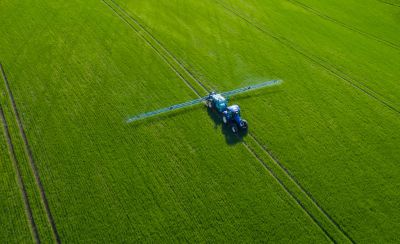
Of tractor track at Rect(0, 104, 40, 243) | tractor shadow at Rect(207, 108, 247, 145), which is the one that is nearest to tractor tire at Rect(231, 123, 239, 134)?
tractor shadow at Rect(207, 108, 247, 145)

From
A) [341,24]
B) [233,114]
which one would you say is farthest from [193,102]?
[341,24]

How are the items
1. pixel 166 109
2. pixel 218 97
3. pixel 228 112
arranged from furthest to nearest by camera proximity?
pixel 166 109 < pixel 218 97 < pixel 228 112

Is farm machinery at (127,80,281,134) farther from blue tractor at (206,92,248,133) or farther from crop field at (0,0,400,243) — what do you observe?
crop field at (0,0,400,243)

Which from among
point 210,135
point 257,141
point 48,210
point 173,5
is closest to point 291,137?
point 257,141

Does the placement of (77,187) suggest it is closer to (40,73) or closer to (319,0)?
(40,73)

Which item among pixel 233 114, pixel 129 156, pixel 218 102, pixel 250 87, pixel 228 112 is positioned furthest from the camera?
pixel 250 87

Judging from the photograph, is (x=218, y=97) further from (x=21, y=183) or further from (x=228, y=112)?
(x=21, y=183)
